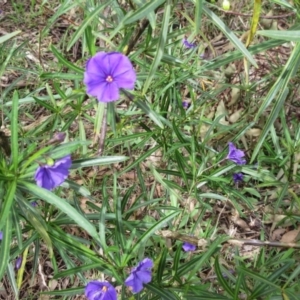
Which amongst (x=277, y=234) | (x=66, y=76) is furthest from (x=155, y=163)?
(x=66, y=76)

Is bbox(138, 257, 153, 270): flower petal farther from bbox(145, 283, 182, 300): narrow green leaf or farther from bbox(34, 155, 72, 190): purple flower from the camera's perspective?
bbox(34, 155, 72, 190): purple flower

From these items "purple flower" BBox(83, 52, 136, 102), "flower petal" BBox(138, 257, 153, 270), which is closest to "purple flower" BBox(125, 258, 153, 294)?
"flower petal" BBox(138, 257, 153, 270)

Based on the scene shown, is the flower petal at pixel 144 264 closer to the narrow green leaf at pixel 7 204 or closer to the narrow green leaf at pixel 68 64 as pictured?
the narrow green leaf at pixel 7 204

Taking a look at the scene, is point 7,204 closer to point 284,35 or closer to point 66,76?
point 66,76

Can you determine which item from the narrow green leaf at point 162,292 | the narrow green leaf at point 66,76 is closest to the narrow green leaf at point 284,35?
the narrow green leaf at point 66,76

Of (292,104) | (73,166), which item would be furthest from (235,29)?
(73,166)

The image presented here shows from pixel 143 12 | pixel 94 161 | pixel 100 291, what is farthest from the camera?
pixel 100 291
